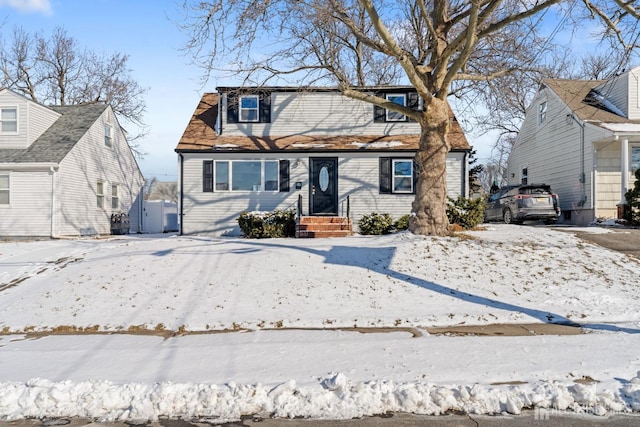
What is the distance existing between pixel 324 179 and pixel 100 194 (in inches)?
459

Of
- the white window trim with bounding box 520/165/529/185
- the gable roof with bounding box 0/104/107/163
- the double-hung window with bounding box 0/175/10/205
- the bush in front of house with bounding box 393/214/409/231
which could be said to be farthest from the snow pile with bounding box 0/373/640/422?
the white window trim with bounding box 520/165/529/185

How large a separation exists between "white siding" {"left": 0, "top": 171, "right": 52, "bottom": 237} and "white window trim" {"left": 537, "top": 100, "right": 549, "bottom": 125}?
74.6ft

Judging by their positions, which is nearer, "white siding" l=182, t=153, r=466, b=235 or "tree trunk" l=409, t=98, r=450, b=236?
"tree trunk" l=409, t=98, r=450, b=236

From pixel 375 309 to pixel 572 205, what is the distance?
14.8 meters

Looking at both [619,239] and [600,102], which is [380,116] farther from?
[600,102]

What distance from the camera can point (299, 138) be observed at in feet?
55.3

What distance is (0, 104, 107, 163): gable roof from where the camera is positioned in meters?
17.5

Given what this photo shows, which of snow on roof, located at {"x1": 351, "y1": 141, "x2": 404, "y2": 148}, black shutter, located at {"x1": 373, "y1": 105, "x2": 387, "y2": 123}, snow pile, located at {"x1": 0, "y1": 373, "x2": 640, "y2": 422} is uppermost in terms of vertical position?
black shutter, located at {"x1": 373, "y1": 105, "x2": 387, "y2": 123}

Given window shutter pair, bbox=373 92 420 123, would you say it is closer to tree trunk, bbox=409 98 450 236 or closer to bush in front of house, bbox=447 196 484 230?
bush in front of house, bbox=447 196 484 230

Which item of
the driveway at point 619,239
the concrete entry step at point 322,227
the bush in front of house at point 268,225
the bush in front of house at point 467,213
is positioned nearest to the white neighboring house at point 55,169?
the bush in front of house at point 268,225

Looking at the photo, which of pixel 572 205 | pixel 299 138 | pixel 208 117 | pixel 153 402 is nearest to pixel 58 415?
pixel 153 402

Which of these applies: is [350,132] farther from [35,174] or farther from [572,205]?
[35,174]

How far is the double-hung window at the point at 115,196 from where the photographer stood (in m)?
21.9

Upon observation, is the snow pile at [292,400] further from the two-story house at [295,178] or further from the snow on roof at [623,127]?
the snow on roof at [623,127]
